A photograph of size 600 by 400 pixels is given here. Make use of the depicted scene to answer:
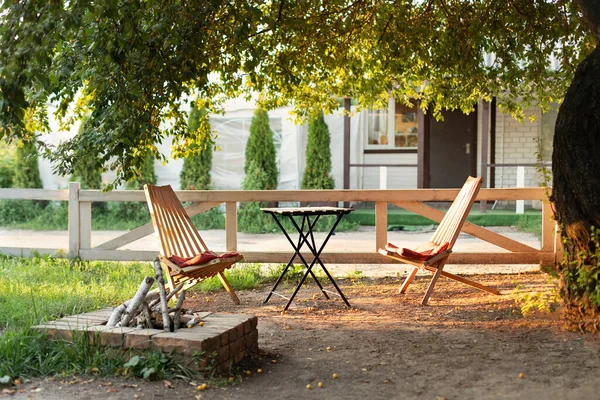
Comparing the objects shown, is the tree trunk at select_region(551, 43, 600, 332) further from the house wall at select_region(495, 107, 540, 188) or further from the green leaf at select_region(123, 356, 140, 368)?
the house wall at select_region(495, 107, 540, 188)

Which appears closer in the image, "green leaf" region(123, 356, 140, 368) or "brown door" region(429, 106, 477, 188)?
"green leaf" region(123, 356, 140, 368)

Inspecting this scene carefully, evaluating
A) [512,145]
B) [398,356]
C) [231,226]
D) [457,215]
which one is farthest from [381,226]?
[512,145]

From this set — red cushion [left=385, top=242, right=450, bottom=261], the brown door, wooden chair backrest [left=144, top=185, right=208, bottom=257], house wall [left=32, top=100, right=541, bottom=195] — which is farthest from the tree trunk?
the brown door

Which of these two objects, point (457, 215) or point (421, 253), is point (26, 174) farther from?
point (421, 253)

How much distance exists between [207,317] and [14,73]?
188cm

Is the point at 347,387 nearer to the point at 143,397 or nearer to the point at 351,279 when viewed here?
the point at 143,397

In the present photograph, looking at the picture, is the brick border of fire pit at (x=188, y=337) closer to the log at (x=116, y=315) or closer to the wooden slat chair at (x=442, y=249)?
the log at (x=116, y=315)

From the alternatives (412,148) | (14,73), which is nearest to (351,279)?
(14,73)

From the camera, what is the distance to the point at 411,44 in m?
7.19

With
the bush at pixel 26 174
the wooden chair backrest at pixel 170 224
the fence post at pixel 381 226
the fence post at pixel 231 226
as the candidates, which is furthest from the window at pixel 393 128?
the wooden chair backrest at pixel 170 224

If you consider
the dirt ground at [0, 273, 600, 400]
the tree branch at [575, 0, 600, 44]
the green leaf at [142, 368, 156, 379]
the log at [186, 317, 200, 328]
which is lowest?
the dirt ground at [0, 273, 600, 400]

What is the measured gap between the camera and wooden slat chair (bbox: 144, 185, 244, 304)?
606 cm

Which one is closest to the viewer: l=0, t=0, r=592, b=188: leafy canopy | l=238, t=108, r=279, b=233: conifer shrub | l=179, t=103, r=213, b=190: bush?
l=0, t=0, r=592, b=188: leafy canopy

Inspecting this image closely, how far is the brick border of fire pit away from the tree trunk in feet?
7.29
